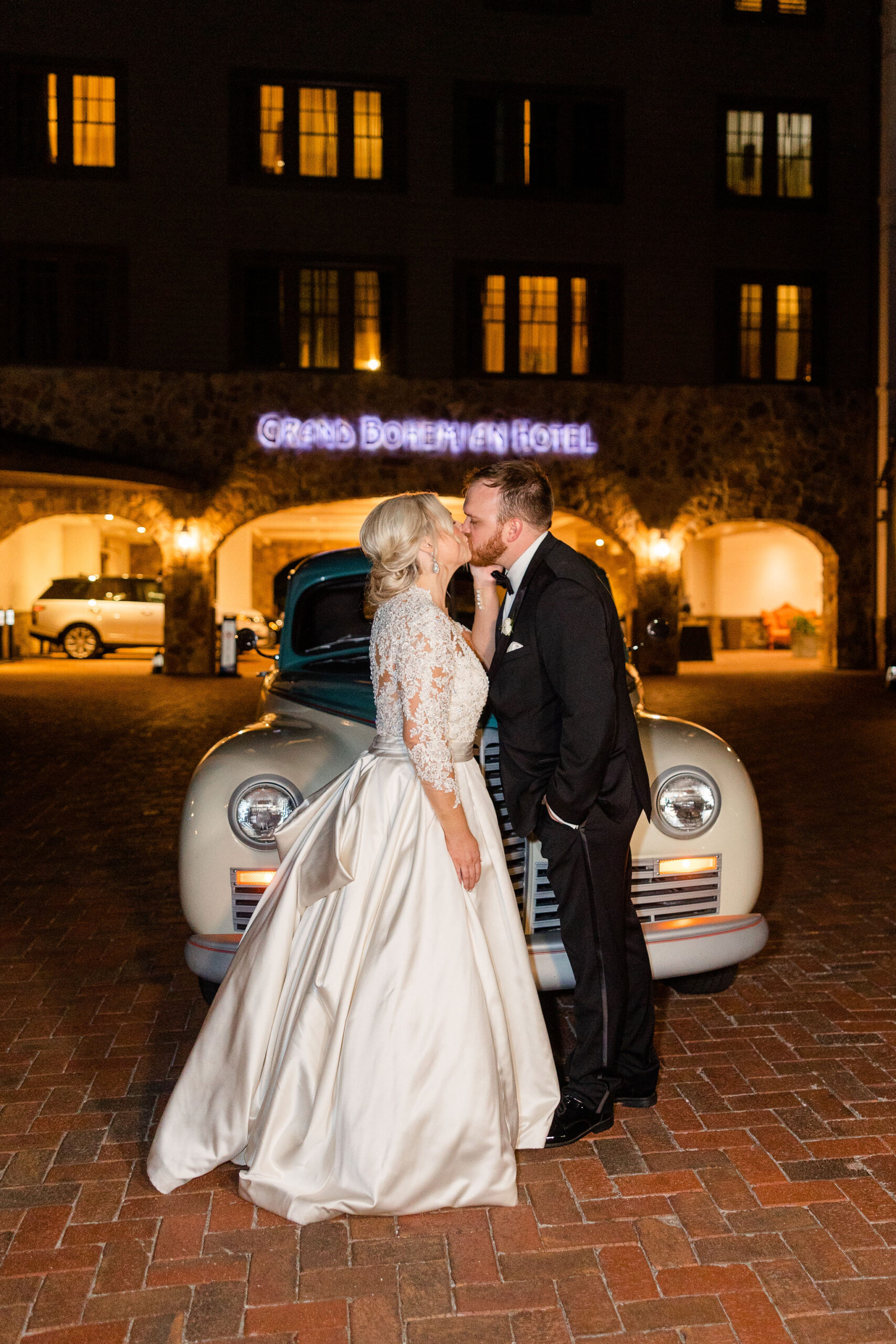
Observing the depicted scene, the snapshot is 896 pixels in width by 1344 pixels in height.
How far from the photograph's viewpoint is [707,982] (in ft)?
13.9

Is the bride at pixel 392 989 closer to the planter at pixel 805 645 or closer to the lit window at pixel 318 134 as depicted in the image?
the lit window at pixel 318 134

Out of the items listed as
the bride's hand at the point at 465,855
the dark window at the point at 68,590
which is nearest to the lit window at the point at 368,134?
the dark window at the point at 68,590

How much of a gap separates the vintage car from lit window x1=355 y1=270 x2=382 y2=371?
15.3 metres

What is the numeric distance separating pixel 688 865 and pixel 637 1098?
31.7 inches

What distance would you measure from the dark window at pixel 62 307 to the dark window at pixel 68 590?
535 centimetres

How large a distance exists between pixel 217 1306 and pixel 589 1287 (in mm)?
792

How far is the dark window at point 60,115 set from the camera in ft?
58.2

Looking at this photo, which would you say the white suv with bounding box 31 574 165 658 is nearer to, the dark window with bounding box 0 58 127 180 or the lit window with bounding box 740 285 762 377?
the dark window with bounding box 0 58 127 180

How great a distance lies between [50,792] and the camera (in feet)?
26.6

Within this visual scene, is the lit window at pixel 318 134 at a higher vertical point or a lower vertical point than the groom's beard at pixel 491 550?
higher

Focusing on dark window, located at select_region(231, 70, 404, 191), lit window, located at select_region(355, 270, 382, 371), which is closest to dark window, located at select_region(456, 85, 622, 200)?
dark window, located at select_region(231, 70, 404, 191)

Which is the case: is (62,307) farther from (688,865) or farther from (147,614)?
(688,865)

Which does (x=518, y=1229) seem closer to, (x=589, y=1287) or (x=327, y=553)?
(x=589, y=1287)

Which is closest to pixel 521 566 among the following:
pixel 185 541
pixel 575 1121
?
pixel 575 1121
